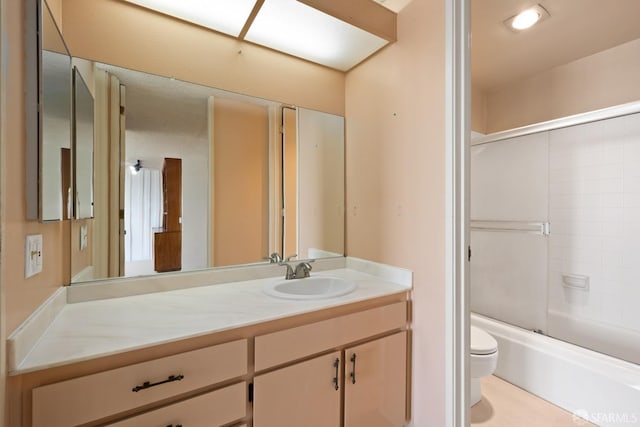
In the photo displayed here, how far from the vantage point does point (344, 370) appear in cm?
120

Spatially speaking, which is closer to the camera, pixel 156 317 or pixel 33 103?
pixel 33 103

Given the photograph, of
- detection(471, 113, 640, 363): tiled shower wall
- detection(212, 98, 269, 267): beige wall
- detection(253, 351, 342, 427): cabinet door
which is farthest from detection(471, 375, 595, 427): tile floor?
detection(212, 98, 269, 267): beige wall

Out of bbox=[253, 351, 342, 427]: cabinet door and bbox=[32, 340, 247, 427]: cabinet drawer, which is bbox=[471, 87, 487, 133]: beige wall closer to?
bbox=[253, 351, 342, 427]: cabinet door

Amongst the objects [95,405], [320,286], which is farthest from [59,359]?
[320,286]

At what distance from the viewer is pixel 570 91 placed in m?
2.12

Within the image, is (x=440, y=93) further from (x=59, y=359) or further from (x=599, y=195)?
(x=599, y=195)

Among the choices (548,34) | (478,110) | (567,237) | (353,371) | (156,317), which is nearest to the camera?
(156,317)

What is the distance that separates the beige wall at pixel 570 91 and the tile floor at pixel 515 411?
81.2 inches

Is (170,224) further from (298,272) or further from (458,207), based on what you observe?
(458,207)

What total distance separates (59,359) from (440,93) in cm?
167

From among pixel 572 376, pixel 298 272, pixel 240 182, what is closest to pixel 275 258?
pixel 298 272

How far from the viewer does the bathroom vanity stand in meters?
0.74

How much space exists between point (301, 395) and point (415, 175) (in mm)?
1141

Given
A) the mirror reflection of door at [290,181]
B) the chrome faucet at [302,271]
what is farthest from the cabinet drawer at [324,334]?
the mirror reflection of door at [290,181]
